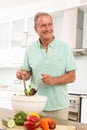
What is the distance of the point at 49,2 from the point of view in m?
3.93

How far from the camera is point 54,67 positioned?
1.56 m

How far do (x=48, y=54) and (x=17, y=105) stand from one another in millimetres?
470

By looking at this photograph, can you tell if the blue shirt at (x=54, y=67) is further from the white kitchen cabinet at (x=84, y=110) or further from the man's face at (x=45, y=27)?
the white kitchen cabinet at (x=84, y=110)

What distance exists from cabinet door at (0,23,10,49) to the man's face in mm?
2943

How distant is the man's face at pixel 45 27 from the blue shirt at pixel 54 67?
2.5 inches

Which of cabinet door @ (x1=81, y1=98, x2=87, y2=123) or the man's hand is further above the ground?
the man's hand

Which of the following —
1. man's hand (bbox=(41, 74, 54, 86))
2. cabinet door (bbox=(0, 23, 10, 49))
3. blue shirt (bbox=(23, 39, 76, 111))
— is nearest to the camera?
man's hand (bbox=(41, 74, 54, 86))

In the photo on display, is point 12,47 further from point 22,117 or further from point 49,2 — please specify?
point 22,117

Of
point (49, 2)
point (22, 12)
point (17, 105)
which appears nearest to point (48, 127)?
point (17, 105)

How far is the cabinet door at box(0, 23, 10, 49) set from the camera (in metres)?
4.55

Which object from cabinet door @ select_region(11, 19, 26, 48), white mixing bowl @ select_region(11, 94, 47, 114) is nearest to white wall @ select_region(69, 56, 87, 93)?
cabinet door @ select_region(11, 19, 26, 48)

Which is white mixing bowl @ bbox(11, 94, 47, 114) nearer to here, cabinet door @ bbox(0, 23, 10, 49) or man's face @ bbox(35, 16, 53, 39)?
man's face @ bbox(35, 16, 53, 39)

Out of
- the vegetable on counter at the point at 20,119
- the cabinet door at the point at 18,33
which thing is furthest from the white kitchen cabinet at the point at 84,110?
the cabinet door at the point at 18,33

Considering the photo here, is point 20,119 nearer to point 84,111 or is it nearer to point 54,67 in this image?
point 54,67
